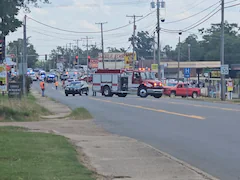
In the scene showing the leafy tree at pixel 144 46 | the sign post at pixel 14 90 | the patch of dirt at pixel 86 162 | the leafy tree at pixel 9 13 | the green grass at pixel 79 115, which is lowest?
the green grass at pixel 79 115

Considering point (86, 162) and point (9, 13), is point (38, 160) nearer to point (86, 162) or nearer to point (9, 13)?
point (86, 162)

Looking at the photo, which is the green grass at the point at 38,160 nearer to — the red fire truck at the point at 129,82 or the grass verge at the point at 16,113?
the grass verge at the point at 16,113

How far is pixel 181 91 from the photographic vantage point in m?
59.9

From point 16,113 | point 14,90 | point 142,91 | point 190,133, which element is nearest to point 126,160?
point 190,133

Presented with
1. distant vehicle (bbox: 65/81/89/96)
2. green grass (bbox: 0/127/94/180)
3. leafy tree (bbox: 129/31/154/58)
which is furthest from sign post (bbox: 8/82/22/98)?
leafy tree (bbox: 129/31/154/58)

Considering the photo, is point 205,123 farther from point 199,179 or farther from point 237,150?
point 199,179

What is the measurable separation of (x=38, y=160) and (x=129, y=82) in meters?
39.7

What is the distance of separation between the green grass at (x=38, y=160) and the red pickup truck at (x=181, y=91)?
43265mm

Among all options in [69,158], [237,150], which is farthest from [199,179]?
[237,150]

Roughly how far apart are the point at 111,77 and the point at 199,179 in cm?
4231

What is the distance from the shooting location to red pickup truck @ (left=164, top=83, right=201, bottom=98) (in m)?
59.5

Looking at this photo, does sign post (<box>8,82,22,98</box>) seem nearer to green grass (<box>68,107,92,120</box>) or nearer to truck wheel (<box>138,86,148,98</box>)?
green grass (<box>68,107,92,120</box>)

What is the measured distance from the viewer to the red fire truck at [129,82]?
5106 cm

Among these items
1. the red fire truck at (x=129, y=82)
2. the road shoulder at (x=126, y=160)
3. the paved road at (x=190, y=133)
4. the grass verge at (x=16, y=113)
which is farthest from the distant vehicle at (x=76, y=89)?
the road shoulder at (x=126, y=160)
